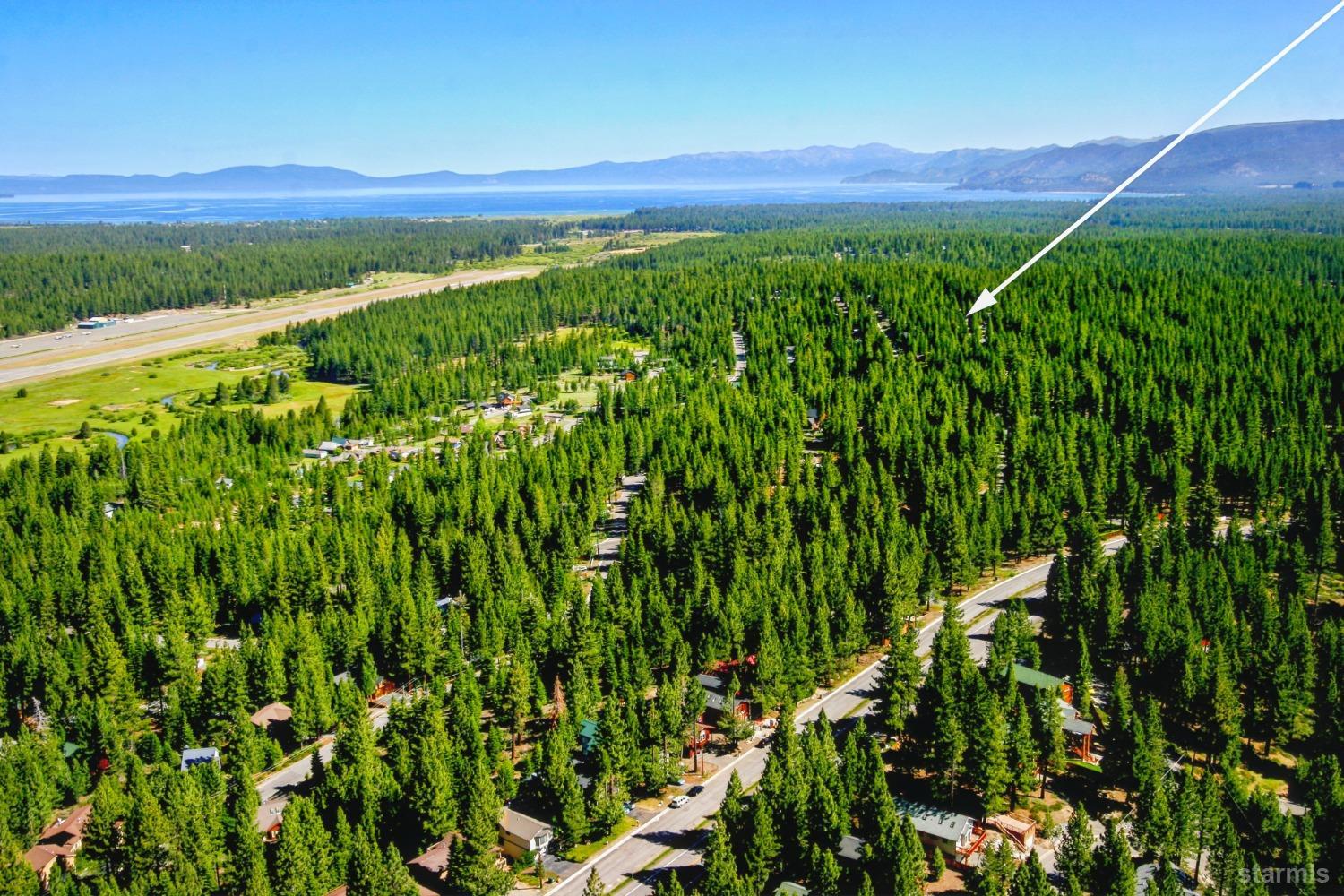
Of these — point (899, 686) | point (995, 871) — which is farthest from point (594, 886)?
point (899, 686)

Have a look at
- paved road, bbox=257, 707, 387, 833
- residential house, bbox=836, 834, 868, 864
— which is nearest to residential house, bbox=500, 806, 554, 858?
paved road, bbox=257, 707, 387, 833

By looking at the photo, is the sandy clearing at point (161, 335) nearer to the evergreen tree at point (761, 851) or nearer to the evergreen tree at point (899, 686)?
the evergreen tree at point (899, 686)

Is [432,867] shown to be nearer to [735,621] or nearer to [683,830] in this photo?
[683,830]

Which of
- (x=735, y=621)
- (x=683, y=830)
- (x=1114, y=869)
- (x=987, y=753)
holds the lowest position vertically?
(x=683, y=830)

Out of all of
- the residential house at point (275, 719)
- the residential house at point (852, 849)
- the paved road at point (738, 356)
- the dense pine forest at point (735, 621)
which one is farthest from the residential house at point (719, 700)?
the paved road at point (738, 356)

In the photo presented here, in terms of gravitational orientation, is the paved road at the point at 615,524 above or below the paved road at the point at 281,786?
above

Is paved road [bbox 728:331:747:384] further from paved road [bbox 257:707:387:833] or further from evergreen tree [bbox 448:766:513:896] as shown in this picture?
evergreen tree [bbox 448:766:513:896]

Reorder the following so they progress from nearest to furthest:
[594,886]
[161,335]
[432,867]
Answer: [594,886] → [432,867] → [161,335]
